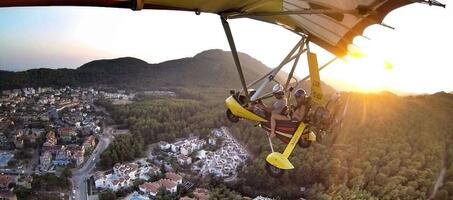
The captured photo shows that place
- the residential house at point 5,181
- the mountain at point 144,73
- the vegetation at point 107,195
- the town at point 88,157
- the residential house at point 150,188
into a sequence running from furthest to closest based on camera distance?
1. the mountain at point 144,73
2. the town at point 88,157
3. the residential house at point 5,181
4. the residential house at point 150,188
5. the vegetation at point 107,195

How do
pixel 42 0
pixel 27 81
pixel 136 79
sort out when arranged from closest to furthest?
pixel 42 0 < pixel 27 81 < pixel 136 79

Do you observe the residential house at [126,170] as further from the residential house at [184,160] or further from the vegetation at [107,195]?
the vegetation at [107,195]

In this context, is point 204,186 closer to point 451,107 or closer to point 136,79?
point 451,107

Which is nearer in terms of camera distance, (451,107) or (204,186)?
(204,186)

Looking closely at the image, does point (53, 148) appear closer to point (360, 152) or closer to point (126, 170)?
point (126, 170)

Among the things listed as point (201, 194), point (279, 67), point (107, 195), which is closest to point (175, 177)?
point (201, 194)

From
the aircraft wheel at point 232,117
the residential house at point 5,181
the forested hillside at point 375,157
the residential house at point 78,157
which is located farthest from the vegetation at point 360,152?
the aircraft wheel at point 232,117

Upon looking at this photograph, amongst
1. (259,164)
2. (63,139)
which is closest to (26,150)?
(63,139)
